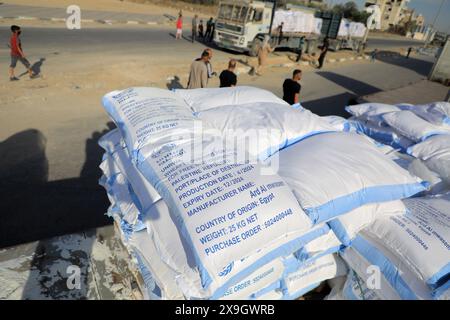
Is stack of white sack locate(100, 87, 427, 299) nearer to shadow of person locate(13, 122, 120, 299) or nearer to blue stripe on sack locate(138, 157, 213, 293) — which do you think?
blue stripe on sack locate(138, 157, 213, 293)

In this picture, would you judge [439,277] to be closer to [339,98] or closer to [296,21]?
[339,98]

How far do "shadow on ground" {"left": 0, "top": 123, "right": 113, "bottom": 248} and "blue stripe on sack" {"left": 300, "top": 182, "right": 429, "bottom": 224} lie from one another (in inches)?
98.9

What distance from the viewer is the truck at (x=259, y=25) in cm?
1300

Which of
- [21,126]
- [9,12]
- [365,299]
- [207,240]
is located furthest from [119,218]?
[9,12]

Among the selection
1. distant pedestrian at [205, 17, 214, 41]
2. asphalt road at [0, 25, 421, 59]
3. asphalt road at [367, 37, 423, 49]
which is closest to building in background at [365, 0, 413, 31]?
asphalt road at [367, 37, 423, 49]

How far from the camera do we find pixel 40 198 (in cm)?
356

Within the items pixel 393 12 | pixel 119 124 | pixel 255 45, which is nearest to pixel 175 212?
pixel 119 124

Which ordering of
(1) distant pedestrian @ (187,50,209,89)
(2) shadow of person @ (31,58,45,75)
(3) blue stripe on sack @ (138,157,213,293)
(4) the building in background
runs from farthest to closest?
(4) the building in background < (2) shadow of person @ (31,58,45,75) < (1) distant pedestrian @ (187,50,209,89) < (3) blue stripe on sack @ (138,157,213,293)

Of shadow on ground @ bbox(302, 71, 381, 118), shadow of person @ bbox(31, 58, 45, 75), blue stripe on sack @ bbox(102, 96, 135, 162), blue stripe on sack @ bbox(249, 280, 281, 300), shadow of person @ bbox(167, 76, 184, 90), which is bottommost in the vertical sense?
shadow on ground @ bbox(302, 71, 381, 118)

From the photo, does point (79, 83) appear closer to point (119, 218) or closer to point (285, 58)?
point (119, 218)

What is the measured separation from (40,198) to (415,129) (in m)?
4.26

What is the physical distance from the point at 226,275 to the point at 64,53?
11.1 meters

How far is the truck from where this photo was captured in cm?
1300

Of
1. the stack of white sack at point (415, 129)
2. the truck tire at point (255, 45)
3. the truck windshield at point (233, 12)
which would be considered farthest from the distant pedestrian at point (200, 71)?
the truck windshield at point (233, 12)
